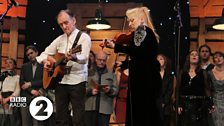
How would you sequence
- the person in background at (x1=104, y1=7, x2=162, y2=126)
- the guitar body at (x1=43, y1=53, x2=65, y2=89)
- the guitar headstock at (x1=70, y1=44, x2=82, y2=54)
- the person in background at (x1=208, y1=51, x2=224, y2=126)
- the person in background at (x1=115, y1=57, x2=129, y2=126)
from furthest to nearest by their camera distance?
the person in background at (x1=115, y1=57, x2=129, y2=126), the person in background at (x1=208, y1=51, x2=224, y2=126), the guitar body at (x1=43, y1=53, x2=65, y2=89), the guitar headstock at (x1=70, y1=44, x2=82, y2=54), the person in background at (x1=104, y1=7, x2=162, y2=126)

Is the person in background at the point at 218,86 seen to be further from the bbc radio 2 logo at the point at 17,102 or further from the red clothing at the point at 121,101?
the bbc radio 2 logo at the point at 17,102

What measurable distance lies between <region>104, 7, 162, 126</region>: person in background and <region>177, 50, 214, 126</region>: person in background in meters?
1.59

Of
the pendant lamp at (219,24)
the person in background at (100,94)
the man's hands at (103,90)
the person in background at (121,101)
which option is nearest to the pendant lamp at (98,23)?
the person in background at (100,94)

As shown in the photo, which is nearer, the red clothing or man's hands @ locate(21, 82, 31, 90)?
the red clothing

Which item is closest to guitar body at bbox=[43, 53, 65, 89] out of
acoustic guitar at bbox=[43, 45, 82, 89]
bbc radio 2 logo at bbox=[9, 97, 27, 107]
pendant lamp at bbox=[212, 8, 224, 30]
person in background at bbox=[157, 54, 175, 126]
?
acoustic guitar at bbox=[43, 45, 82, 89]

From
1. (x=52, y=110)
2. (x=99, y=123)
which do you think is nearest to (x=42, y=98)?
(x=52, y=110)

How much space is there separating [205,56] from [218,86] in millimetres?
369

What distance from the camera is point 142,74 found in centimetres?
264

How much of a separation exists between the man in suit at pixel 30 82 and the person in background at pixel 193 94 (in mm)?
1615

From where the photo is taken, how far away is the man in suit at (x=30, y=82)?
4.50 m

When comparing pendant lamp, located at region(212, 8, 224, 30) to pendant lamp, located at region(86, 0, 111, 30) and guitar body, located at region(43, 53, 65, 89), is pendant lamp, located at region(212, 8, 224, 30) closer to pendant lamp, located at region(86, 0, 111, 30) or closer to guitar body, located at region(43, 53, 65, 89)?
pendant lamp, located at region(86, 0, 111, 30)

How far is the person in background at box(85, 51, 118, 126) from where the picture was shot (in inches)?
171

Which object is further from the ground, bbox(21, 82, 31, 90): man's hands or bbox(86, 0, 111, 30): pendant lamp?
bbox(86, 0, 111, 30): pendant lamp

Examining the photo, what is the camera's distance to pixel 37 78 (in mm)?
4496
